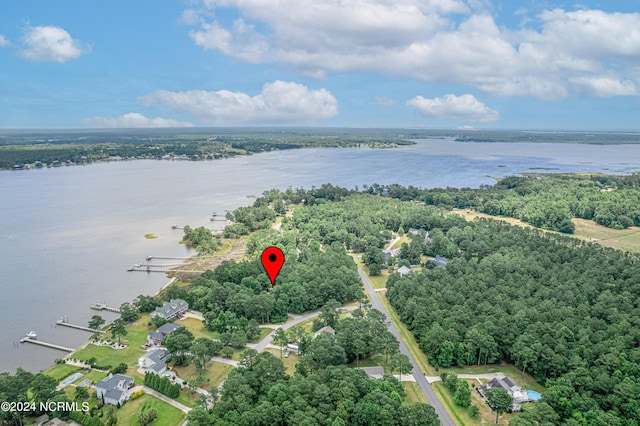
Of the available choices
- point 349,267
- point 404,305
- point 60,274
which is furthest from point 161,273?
point 404,305

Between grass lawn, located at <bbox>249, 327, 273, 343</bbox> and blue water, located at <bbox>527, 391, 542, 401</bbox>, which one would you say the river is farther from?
blue water, located at <bbox>527, 391, 542, 401</bbox>

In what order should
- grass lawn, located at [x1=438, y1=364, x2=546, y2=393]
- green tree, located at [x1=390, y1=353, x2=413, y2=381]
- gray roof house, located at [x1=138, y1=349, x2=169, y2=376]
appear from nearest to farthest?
1. green tree, located at [x1=390, y1=353, x2=413, y2=381]
2. grass lawn, located at [x1=438, y1=364, x2=546, y2=393]
3. gray roof house, located at [x1=138, y1=349, x2=169, y2=376]

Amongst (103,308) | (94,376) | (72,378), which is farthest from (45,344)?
(94,376)

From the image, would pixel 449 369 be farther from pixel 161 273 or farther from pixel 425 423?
pixel 161 273

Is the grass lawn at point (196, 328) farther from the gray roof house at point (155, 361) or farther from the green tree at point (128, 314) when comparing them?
the gray roof house at point (155, 361)

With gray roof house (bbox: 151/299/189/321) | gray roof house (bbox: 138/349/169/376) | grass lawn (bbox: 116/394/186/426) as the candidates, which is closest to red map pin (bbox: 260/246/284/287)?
A: gray roof house (bbox: 151/299/189/321)

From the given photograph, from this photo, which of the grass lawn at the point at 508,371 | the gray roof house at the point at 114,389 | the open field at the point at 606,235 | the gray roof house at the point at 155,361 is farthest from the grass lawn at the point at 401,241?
the gray roof house at the point at 114,389

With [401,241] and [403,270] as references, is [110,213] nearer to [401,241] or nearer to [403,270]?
[401,241]
